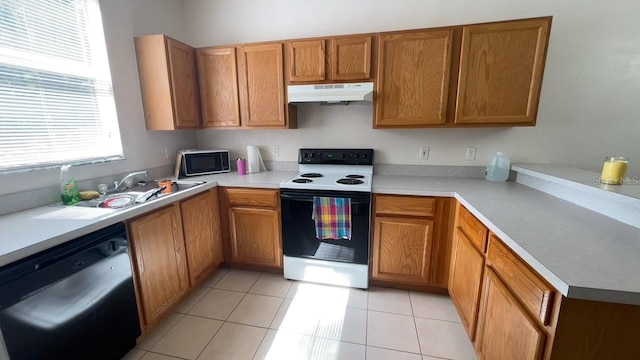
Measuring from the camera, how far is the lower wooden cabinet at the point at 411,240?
1935 mm

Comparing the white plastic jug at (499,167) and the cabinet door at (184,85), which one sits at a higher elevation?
the cabinet door at (184,85)

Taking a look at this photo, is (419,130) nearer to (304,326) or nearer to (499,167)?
(499,167)

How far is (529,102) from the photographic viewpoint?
183 cm

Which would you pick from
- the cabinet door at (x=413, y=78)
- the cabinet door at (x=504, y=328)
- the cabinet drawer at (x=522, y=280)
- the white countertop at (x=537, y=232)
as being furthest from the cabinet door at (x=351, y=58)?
the cabinet door at (x=504, y=328)

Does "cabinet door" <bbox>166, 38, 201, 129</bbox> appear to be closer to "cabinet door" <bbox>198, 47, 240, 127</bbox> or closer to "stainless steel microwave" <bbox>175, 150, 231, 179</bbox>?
"cabinet door" <bbox>198, 47, 240, 127</bbox>

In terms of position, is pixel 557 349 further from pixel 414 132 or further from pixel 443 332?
pixel 414 132

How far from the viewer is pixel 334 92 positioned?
6.68 feet

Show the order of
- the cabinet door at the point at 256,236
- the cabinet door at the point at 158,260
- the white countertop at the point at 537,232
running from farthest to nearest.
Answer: the cabinet door at the point at 256,236 < the cabinet door at the point at 158,260 < the white countertop at the point at 537,232

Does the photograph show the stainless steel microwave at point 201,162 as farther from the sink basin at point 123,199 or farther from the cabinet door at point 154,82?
the sink basin at point 123,199

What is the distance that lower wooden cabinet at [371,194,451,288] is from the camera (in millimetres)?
1935

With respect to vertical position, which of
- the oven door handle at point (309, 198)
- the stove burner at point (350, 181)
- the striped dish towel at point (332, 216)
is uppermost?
the stove burner at point (350, 181)

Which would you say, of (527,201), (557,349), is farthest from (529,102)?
(557,349)

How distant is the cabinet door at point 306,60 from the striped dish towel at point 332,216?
3.40 ft

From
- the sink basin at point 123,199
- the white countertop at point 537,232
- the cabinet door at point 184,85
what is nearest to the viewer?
the white countertop at point 537,232
